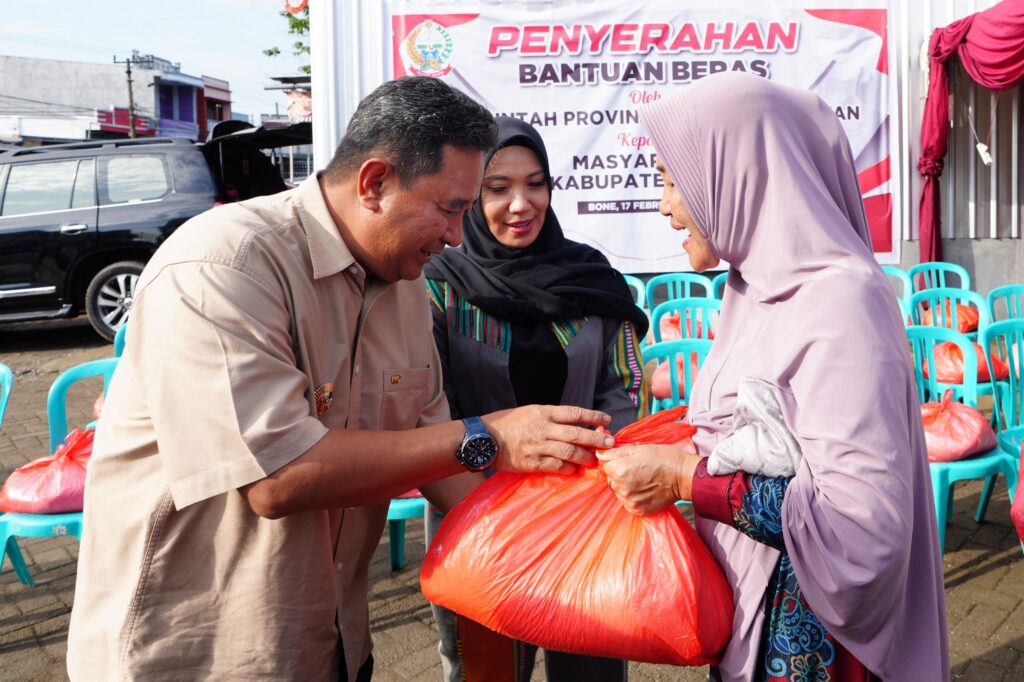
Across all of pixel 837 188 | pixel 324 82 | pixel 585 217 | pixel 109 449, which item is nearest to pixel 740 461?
pixel 837 188

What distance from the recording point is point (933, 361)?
4145 mm

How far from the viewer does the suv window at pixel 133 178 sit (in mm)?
8164

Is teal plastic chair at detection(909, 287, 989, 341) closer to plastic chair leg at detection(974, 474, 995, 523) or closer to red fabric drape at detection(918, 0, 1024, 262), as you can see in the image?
plastic chair leg at detection(974, 474, 995, 523)

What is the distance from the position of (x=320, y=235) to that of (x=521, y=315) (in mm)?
858

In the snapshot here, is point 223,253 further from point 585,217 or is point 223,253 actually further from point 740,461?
point 585,217

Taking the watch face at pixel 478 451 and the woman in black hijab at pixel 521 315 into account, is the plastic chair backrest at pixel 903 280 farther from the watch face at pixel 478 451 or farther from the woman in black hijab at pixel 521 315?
the watch face at pixel 478 451

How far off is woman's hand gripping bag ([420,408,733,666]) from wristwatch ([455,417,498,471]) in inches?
4.3

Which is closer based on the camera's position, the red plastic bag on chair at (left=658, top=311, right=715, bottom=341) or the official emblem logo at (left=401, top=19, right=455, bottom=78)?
the red plastic bag on chair at (left=658, top=311, right=715, bottom=341)

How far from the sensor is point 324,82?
719 centimetres

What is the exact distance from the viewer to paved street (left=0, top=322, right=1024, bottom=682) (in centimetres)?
281

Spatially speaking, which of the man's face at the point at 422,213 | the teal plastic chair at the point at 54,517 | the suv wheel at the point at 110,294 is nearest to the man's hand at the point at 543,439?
the man's face at the point at 422,213

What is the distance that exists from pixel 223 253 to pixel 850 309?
1002mm

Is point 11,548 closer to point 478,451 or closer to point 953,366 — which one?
point 478,451

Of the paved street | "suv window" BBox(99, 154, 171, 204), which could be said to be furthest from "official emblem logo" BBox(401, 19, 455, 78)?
the paved street
